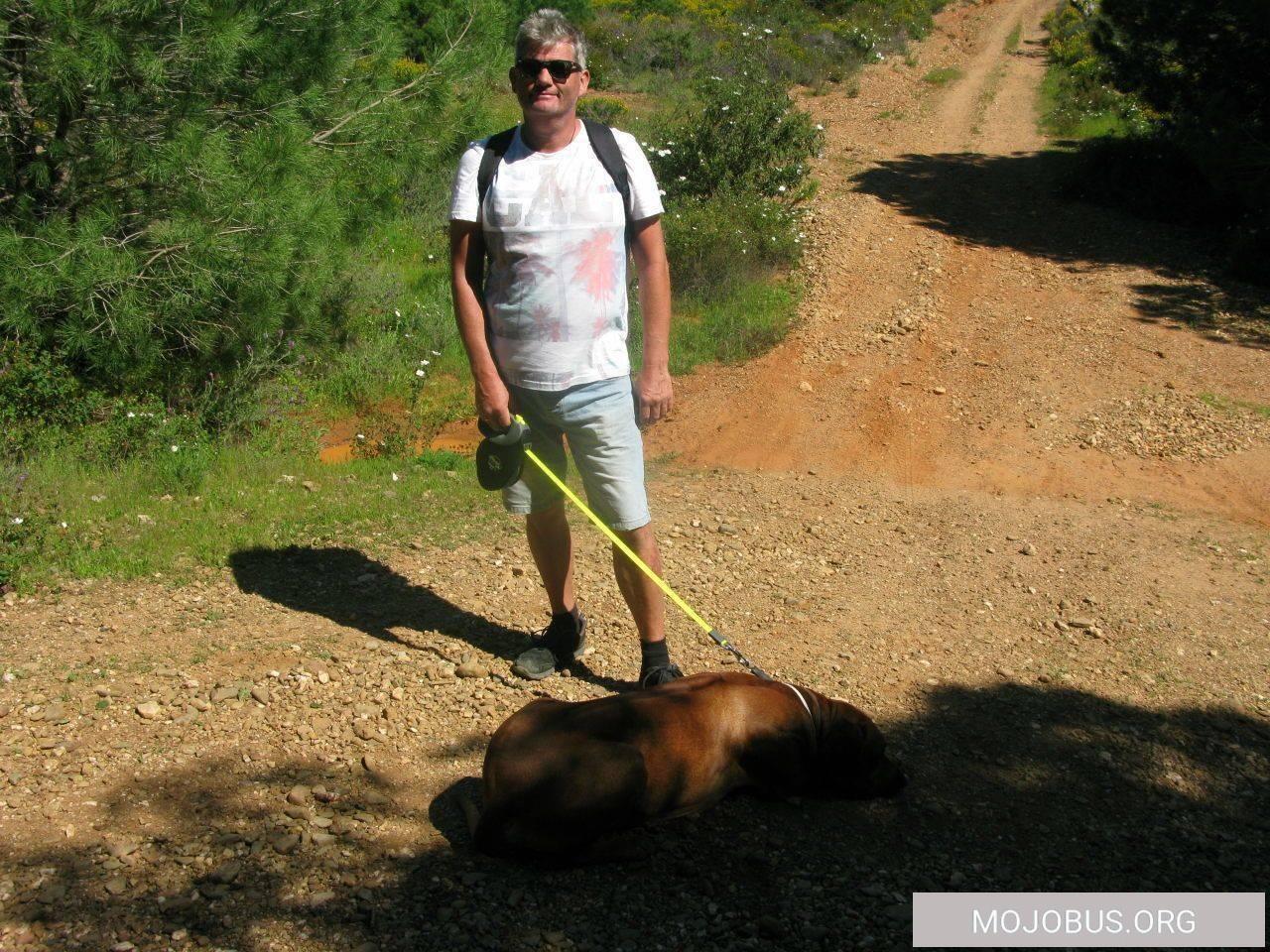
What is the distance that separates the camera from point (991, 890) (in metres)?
2.91

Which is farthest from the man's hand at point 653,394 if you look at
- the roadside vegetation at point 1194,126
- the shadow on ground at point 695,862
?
the roadside vegetation at point 1194,126

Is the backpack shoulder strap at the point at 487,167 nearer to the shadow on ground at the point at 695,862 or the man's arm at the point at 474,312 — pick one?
the man's arm at the point at 474,312

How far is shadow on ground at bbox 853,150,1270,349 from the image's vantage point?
8.95 metres

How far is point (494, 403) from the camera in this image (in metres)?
3.44

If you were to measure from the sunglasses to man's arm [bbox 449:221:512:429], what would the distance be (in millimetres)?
462

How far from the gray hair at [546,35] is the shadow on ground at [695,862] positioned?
2.15 m

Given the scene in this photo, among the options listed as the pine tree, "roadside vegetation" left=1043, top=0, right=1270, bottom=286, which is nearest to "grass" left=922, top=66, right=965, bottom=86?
"roadside vegetation" left=1043, top=0, right=1270, bottom=286

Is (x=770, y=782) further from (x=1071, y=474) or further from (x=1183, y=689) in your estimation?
(x=1071, y=474)

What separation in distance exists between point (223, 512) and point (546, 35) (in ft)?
10.3

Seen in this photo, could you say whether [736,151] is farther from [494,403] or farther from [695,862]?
[695,862]

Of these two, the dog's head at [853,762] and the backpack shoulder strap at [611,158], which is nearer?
the dog's head at [853,762]

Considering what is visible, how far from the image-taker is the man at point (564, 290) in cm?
331

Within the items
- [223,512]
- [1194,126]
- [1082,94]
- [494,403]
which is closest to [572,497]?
[494,403]

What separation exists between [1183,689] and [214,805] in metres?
3.33
